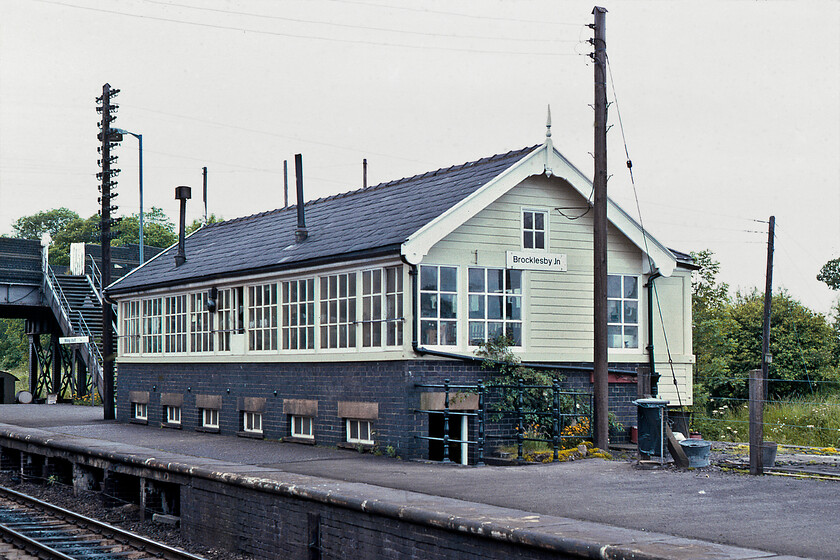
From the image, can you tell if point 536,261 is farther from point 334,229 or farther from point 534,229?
point 334,229

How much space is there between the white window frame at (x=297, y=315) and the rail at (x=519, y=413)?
333cm

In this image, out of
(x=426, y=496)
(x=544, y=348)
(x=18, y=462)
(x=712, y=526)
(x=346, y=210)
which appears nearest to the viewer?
(x=712, y=526)

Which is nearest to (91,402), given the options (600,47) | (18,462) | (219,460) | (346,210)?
(18,462)

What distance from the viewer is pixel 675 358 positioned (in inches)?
730

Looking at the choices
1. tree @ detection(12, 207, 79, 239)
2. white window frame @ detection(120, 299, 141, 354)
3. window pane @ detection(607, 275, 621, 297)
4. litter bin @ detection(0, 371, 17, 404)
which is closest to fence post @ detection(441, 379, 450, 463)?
window pane @ detection(607, 275, 621, 297)

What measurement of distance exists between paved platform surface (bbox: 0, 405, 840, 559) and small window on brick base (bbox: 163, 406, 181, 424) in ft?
18.0

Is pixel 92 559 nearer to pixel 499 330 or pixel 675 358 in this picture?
pixel 499 330

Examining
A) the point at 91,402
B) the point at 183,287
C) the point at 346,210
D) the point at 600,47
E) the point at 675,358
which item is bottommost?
the point at 91,402

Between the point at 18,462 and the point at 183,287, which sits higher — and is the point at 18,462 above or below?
below

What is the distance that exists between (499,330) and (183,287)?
8.66 metres

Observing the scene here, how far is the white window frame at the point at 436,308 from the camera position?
15782 millimetres

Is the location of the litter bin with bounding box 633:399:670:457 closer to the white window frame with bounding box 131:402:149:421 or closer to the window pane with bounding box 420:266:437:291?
the window pane with bounding box 420:266:437:291

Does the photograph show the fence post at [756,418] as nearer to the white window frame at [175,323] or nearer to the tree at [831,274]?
the white window frame at [175,323]

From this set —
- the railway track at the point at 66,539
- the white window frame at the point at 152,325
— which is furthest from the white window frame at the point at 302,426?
the white window frame at the point at 152,325
